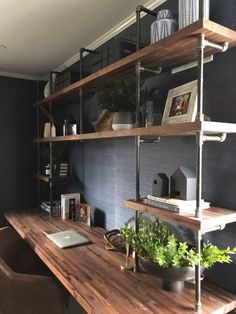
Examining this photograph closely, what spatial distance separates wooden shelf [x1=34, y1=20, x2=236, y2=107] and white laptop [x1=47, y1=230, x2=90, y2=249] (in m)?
1.13

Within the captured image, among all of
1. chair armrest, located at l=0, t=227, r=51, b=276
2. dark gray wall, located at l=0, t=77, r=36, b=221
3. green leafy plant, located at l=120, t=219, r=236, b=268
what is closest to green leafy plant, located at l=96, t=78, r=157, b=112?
green leafy plant, located at l=120, t=219, r=236, b=268

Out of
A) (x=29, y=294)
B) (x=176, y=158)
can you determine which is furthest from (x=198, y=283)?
(x=29, y=294)

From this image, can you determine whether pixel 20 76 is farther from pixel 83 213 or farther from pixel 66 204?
pixel 83 213

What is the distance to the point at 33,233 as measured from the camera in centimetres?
214

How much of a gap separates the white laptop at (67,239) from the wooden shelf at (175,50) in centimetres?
113

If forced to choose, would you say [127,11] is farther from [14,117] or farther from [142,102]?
[14,117]

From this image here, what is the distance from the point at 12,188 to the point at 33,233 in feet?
3.78

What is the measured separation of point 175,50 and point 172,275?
1.01 m

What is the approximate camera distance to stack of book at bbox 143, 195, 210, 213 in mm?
1166

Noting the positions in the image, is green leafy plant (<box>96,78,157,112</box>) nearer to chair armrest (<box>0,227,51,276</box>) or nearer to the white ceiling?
the white ceiling

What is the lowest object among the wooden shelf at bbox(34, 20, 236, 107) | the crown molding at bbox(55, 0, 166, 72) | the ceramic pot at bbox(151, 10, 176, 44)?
the wooden shelf at bbox(34, 20, 236, 107)

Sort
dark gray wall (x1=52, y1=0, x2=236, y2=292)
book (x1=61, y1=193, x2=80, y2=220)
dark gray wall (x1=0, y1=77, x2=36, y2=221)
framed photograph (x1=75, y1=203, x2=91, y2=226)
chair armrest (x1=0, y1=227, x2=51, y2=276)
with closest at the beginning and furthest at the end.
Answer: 1. dark gray wall (x1=52, y1=0, x2=236, y2=292)
2. chair armrest (x1=0, y1=227, x2=51, y2=276)
3. framed photograph (x1=75, y1=203, x2=91, y2=226)
4. book (x1=61, y1=193, x2=80, y2=220)
5. dark gray wall (x1=0, y1=77, x2=36, y2=221)

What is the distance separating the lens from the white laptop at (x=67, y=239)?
74.5 inches

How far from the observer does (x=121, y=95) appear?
62.9 inches
